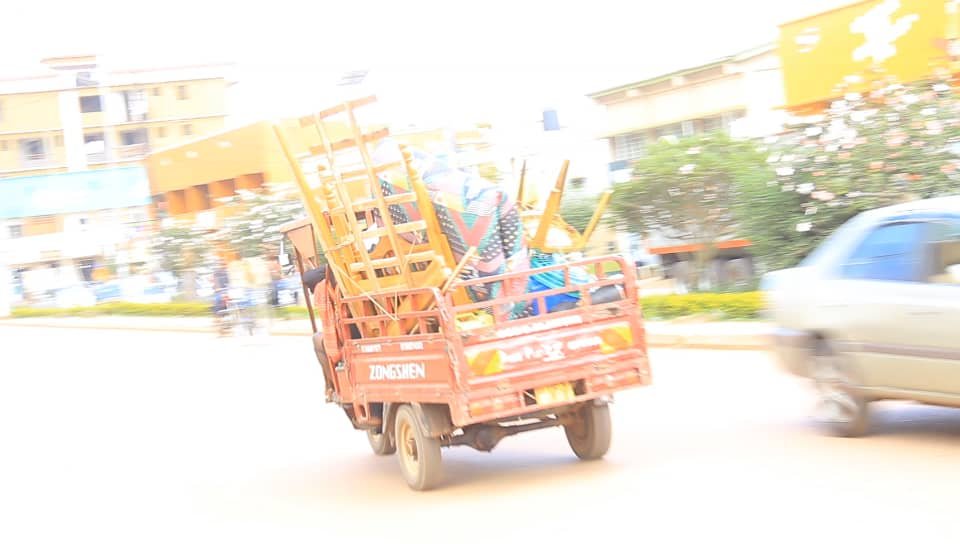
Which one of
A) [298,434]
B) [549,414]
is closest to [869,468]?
[549,414]

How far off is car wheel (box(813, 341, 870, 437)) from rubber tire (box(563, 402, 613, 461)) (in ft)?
5.24

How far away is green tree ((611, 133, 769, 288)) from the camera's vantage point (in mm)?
23281

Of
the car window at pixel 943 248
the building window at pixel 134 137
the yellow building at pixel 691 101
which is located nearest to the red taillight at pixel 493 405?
the car window at pixel 943 248

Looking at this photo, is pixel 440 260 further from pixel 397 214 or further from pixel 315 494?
pixel 315 494

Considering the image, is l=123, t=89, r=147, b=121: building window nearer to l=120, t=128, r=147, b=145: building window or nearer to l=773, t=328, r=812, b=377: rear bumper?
l=120, t=128, r=147, b=145: building window

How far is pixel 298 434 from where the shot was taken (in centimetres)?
1361

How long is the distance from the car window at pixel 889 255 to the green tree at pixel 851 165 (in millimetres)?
9663

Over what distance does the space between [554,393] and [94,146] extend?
82.7 meters

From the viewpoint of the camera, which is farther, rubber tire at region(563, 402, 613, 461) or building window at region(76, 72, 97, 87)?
building window at region(76, 72, 97, 87)

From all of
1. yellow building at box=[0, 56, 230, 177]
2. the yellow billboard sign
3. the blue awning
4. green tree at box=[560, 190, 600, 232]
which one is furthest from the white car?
yellow building at box=[0, 56, 230, 177]

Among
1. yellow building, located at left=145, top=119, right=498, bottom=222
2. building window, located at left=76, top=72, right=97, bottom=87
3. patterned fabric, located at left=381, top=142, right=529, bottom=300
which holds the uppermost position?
building window, located at left=76, top=72, right=97, bottom=87

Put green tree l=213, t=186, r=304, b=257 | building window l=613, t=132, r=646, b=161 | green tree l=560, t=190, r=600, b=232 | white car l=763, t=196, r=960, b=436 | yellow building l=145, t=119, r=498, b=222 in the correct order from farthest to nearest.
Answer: yellow building l=145, t=119, r=498, b=222
green tree l=213, t=186, r=304, b=257
building window l=613, t=132, r=646, b=161
green tree l=560, t=190, r=600, b=232
white car l=763, t=196, r=960, b=436

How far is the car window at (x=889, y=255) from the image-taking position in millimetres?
8618

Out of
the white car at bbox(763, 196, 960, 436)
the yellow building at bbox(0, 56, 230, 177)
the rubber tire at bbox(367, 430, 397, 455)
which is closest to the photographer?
the white car at bbox(763, 196, 960, 436)
